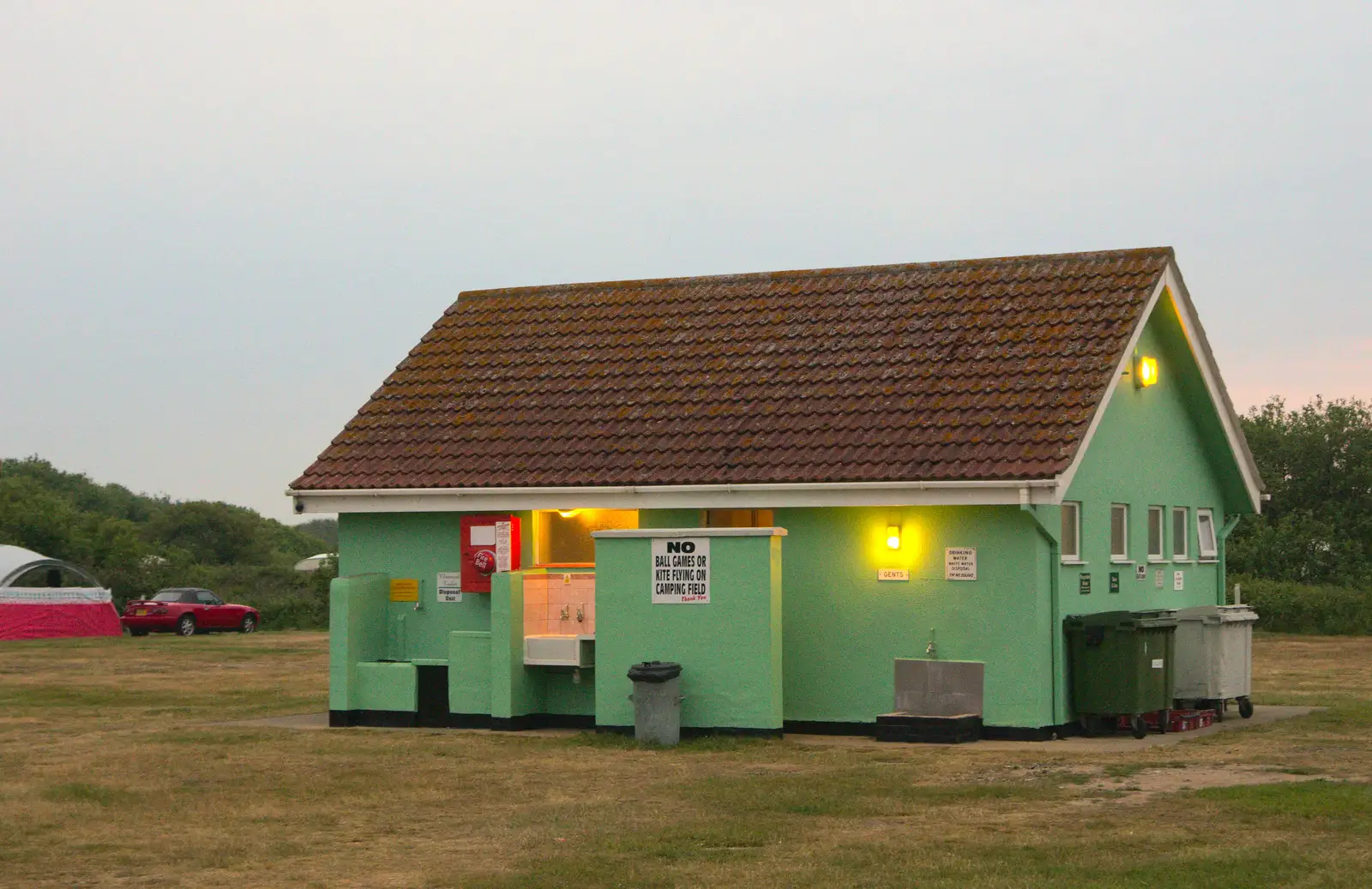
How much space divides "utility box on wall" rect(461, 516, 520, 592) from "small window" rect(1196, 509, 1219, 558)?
972cm

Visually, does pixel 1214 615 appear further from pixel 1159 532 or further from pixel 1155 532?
pixel 1159 532

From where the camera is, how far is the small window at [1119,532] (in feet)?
74.6

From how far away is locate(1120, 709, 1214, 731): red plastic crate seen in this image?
69.2ft

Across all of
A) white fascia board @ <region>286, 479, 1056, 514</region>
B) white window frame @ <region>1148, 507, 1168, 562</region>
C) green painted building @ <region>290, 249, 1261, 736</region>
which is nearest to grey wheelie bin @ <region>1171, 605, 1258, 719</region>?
green painted building @ <region>290, 249, 1261, 736</region>

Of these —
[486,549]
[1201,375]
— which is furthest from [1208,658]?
[486,549]

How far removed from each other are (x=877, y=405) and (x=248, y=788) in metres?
8.84

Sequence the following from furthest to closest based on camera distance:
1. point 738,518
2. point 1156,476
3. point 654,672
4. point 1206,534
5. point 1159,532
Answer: point 1206,534 → point 1159,532 → point 1156,476 → point 738,518 → point 654,672

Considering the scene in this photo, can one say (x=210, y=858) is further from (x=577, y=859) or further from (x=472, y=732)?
(x=472, y=732)

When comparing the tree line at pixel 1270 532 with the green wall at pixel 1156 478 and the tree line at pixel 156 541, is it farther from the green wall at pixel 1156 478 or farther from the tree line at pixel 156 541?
the green wall at pixel 1156 478

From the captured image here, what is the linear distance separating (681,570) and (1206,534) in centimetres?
939

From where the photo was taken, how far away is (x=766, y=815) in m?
14.2

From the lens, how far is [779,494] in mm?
21141

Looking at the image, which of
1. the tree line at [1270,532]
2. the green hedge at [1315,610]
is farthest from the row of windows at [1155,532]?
the tree line at [1270,532]

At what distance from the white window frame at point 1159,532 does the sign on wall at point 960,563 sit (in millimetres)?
4370
